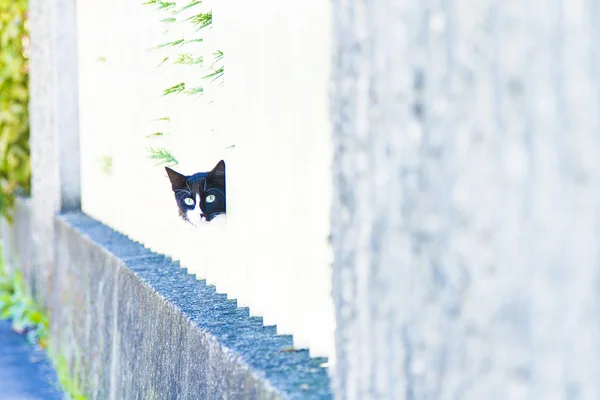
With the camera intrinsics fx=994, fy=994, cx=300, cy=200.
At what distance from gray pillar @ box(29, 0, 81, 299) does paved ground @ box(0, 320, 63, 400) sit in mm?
354

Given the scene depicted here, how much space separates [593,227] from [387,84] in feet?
1.51

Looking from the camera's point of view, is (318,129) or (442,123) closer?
(442,123)

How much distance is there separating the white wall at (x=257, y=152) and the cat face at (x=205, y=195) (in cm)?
5

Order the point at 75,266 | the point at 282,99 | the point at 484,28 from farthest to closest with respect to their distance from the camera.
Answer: the point at 75,266 < the point at 282,99 < the point at 484,28

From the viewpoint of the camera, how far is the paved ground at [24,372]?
16.5 feet

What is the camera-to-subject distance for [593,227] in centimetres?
109

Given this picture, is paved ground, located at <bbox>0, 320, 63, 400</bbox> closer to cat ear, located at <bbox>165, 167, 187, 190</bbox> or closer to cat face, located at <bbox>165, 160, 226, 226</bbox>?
cat ear, located at <bbox>165, 167, 187, 190</bbox>

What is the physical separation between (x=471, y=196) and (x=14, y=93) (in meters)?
6.52

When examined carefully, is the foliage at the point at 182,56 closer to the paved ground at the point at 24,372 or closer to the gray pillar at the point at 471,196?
the gray pillar at the point at 471,196

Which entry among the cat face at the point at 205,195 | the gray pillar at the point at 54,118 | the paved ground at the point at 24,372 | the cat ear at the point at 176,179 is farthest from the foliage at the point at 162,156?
the gray pillar at the point at 54,118

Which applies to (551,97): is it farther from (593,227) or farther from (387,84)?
(387,84)

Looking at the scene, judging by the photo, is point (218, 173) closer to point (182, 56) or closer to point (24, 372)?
point (182, 56)

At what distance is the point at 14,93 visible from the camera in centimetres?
730

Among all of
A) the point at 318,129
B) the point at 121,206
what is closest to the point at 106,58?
the point at 121,206
